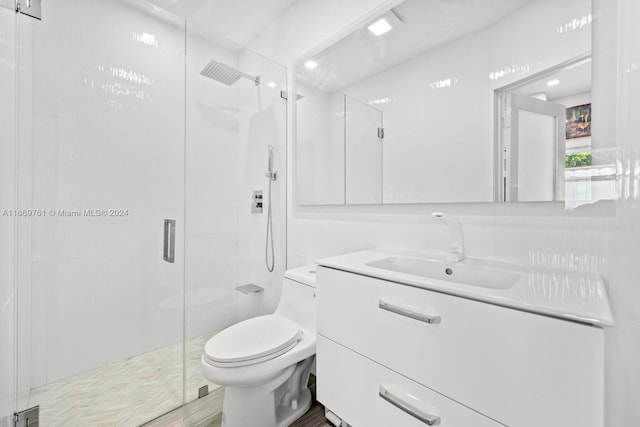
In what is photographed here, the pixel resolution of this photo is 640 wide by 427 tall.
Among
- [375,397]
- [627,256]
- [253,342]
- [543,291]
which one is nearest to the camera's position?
[627,256]

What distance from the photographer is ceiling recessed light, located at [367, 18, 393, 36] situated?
4.46 ft

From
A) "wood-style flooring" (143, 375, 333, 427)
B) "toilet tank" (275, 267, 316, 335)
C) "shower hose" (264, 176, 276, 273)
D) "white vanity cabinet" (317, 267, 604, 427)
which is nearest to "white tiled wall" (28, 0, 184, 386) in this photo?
"wood-style flooring" (143, 375, 333, 427)

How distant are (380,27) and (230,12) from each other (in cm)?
113

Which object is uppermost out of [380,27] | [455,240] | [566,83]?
[380,27]

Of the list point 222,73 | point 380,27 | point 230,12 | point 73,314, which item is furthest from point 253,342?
point 230,12

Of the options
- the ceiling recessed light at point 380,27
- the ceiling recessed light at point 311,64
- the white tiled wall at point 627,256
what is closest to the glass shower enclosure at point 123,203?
the ceiling recessed light at point 311,64

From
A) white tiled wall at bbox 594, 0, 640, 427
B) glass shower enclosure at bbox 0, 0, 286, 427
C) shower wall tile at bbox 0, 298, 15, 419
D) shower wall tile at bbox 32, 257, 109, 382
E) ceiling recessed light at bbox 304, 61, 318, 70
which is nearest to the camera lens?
white tiled wall at bbox 594, 0, 640, 427

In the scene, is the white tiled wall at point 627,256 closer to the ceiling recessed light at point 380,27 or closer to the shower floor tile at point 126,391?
the ceiling recessed light at point 380,27

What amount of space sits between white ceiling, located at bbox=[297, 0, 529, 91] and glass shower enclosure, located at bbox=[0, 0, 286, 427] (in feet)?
1.55

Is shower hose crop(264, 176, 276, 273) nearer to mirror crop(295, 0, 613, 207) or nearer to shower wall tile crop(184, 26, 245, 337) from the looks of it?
shower wall tile crop(184, 26, 245, 337)

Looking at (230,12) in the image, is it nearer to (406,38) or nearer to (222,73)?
(222,73)

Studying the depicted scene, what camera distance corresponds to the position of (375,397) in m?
0.99

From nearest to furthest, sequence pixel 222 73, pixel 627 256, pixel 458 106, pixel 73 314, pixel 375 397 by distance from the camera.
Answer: pixel 627 256 < pixel 375 397 < pixel 458 106 < pixel 73 314 < pixel 222 73

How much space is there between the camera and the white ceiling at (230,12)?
1.79 meters
